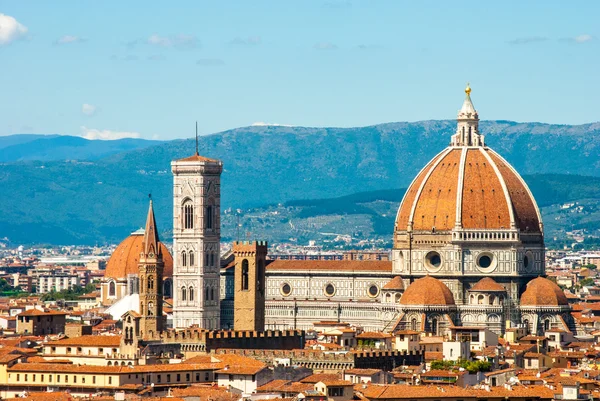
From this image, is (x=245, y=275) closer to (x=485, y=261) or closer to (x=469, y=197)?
(x=469, y=197)

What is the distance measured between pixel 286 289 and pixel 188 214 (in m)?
9.35

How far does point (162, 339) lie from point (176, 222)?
130 ft

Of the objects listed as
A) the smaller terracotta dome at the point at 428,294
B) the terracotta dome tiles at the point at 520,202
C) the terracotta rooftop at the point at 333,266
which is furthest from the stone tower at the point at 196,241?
the terracotta dome tiles at the point at 520,202

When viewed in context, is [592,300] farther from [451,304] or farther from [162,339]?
[162,339]

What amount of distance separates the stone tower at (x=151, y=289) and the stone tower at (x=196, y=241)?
952 inches

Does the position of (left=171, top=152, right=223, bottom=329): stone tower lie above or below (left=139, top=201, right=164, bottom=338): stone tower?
above

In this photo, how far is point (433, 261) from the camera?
480 ft

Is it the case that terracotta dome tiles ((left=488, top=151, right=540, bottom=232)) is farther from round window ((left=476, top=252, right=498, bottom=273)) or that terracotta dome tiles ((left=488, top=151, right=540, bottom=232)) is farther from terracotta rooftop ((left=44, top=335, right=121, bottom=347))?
terracotta rooftop ((left=44, top=335, right=121, bottom=347))

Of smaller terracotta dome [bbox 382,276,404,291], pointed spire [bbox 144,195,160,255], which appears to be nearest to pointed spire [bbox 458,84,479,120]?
smaller terracotta dome [bbox 382,276,404,291]

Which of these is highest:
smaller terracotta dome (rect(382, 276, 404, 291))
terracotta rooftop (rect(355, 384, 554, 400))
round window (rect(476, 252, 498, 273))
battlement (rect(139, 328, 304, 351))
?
round window (rect(476, 252, 498, 273))

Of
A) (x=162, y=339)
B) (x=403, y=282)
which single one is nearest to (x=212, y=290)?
(x=403, y=282)

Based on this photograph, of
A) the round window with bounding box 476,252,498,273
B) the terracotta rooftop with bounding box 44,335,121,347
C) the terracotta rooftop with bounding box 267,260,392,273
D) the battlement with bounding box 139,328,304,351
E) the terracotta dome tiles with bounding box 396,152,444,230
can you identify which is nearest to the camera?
the terracotta rooftop with bounding box 44,335,121,347

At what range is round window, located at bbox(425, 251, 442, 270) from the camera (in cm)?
14575

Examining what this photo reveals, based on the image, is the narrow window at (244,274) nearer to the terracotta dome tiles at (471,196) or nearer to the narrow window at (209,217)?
the narrow window at (209,217)
